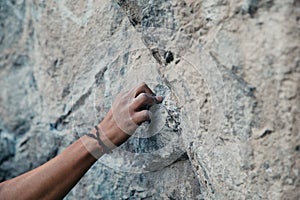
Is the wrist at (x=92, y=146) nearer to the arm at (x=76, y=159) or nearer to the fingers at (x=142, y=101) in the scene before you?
the arm at (x=76, y=159)

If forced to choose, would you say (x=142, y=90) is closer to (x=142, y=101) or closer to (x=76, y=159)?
(x=142, y=101)

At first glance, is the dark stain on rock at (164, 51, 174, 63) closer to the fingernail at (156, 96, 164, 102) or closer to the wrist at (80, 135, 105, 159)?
the fingernail at (156, 96, 164, 102)

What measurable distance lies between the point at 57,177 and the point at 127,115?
165 millimetres

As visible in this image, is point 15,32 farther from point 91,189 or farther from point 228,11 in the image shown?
point 228,11

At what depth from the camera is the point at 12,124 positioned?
1.37 meters

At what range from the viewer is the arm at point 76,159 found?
0.84 m

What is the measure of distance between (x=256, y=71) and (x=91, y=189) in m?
0.61

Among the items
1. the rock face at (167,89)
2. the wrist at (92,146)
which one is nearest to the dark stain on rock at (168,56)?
the rock face at (167,89)

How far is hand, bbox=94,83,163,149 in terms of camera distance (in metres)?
0.82

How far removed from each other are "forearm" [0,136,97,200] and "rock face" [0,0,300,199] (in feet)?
0.32

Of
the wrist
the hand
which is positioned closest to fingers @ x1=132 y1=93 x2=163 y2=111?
the hand

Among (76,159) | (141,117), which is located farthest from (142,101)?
(76,159)

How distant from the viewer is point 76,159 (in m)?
0.86

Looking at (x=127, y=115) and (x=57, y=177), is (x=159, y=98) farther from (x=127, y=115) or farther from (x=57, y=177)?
(x=57, y=177)
